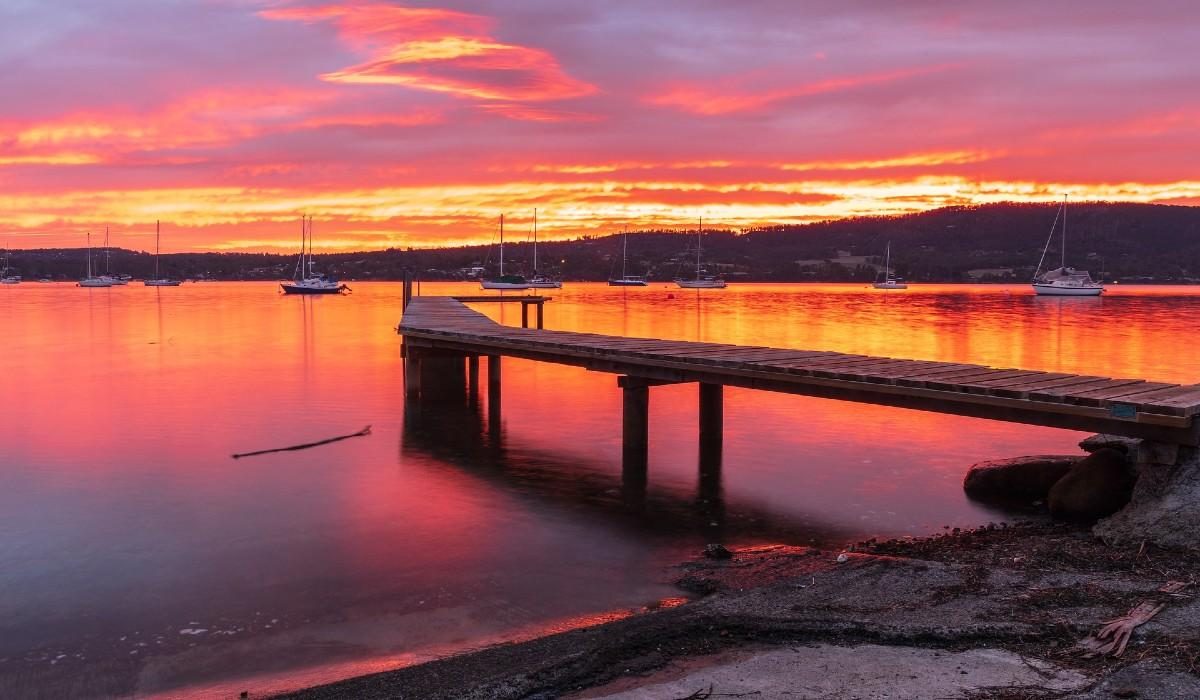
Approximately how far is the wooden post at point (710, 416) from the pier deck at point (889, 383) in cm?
2

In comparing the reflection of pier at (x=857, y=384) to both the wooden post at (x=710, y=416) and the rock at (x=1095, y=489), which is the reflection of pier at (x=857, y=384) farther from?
the rock at (x=1095, y=489)

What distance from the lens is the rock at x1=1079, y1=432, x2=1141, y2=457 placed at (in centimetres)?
1152

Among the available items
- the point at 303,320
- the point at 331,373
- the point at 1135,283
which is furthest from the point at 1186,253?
the point at 331,373

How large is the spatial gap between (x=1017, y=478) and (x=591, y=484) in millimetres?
6205

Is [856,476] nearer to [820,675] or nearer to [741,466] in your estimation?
[741,466]

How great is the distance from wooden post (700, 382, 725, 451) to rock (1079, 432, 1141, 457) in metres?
6.38

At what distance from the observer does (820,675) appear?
673 centimetres

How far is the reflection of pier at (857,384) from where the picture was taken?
1046 centimetres

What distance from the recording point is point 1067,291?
111438mm

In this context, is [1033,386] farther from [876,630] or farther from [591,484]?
[591,484]

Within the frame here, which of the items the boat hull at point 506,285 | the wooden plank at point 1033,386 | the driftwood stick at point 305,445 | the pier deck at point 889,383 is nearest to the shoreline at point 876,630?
the pier deck at point 889,383

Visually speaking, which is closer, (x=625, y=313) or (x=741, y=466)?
(x=741, y=466)

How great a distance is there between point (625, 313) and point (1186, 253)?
133794mm

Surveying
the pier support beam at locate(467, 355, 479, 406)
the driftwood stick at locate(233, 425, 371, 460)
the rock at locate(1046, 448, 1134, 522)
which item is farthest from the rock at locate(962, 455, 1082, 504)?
the pier support beam at locate(467, 355, 479, 406)
